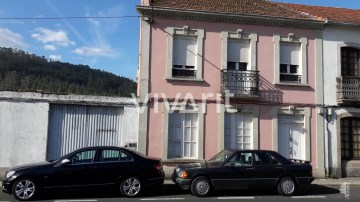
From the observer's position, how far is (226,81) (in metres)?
15.7

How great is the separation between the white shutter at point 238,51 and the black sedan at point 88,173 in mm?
6867

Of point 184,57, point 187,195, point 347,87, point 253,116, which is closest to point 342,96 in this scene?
point 347,87

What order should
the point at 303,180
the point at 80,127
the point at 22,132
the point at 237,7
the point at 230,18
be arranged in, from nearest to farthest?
the point at 303,180, the point at 22,132, the point at 80,127, the point at 230,18, the point at 237,7

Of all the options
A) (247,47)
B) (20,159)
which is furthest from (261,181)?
(20,159)

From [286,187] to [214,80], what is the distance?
233 inches

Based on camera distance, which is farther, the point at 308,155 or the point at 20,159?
the point at 308,155

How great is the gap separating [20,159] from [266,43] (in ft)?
36.6

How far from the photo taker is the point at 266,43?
54.2 ft

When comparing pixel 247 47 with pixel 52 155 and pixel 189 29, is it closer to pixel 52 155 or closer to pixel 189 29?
pixel 189 29

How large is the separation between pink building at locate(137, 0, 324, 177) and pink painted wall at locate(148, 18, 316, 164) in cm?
4

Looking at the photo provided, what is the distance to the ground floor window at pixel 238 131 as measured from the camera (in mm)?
15938

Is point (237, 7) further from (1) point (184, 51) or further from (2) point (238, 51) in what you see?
(1) point (184, 51)

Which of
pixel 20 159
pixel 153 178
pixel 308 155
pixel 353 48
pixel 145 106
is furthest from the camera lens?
pixel 353 48

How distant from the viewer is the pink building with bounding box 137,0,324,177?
50.8 ft
